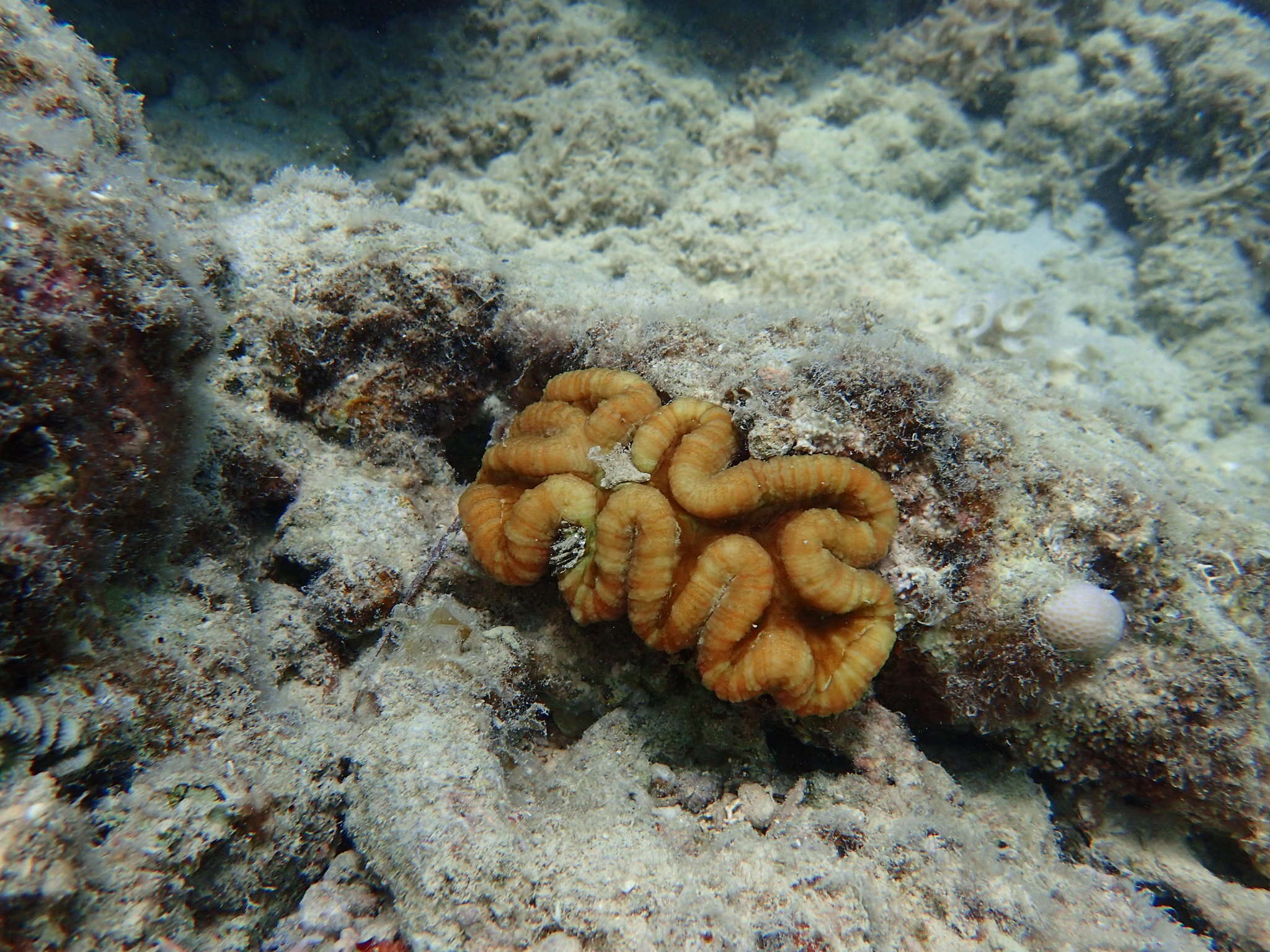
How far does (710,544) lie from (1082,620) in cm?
175

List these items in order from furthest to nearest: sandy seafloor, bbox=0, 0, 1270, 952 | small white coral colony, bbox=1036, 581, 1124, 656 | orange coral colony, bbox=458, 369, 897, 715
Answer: small white coral colony, bbox=1036, 581, 1124, 656 → orange coral colony, bbox=458, 369, 897, 715 → sandy seafloor, bbox=0, 0, 1270, 952

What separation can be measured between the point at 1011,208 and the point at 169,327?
9082 mm

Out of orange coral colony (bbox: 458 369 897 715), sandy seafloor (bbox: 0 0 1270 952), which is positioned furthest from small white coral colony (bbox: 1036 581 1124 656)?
orange coral colony (bbox: 458 369 897 715)

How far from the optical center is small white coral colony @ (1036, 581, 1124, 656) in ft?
9.09

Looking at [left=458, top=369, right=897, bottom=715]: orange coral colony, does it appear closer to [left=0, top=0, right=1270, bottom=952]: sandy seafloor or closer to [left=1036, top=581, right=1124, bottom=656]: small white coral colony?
[left=0, top=0, right=1270, bottom=952]: sandy seafloor

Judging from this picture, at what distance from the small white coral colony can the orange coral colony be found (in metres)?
0.83

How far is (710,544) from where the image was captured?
279 centimetres

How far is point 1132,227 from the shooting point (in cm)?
761

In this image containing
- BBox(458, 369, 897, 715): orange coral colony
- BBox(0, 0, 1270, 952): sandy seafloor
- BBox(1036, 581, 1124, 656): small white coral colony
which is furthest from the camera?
BBox(1036, 581, 1124, 656): small white coral colony

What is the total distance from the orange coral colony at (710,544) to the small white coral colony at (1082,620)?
829 mm

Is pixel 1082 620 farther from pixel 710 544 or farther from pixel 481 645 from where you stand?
pixel 481 645

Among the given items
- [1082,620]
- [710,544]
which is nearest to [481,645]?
[710,544]

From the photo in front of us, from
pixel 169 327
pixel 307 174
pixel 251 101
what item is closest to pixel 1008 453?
pixel 169 327

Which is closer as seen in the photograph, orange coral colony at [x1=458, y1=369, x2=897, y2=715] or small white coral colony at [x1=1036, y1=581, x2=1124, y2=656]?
orange coral colony at [x1=458, y1=369, x2=897, y2=715]
